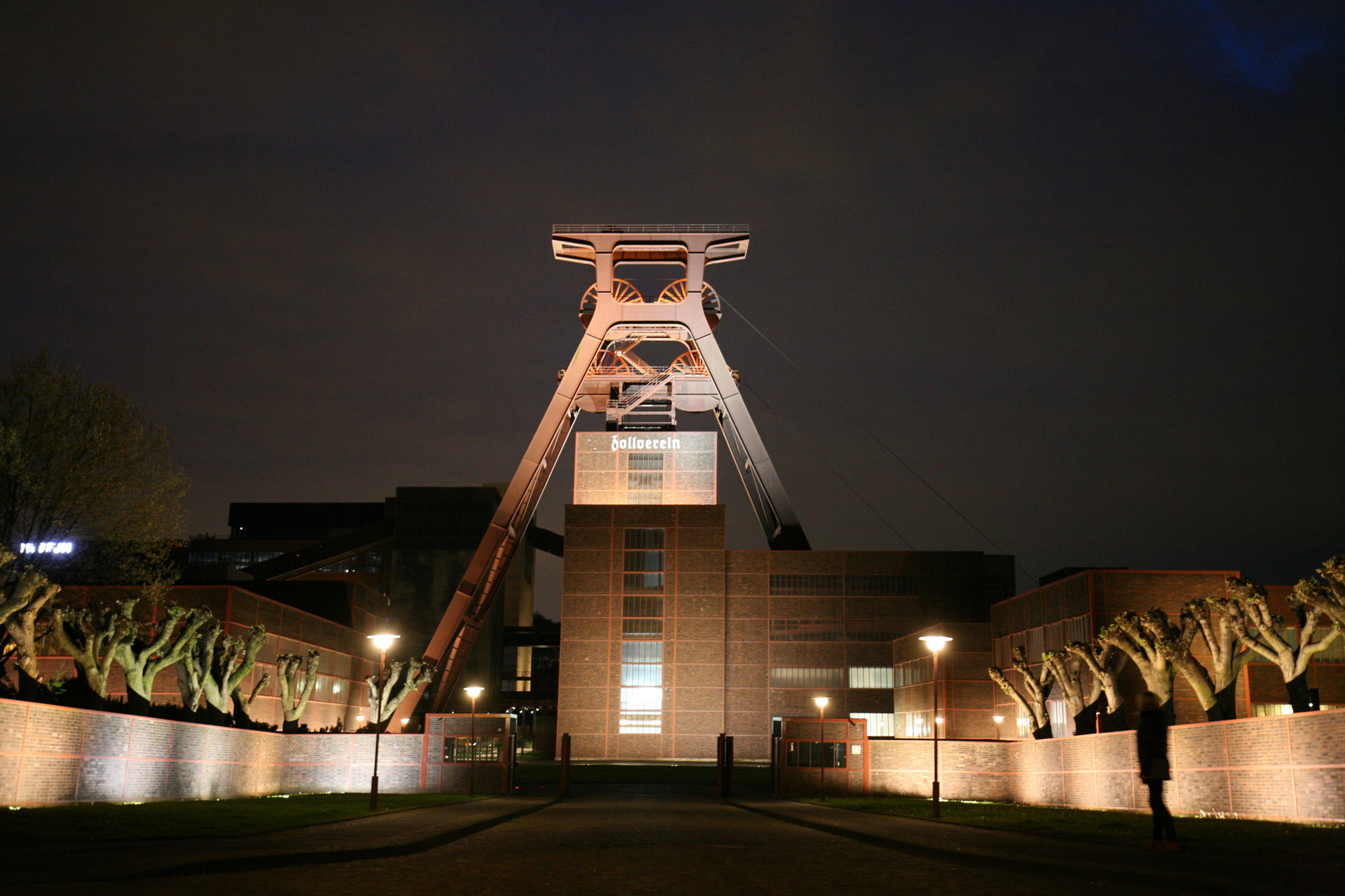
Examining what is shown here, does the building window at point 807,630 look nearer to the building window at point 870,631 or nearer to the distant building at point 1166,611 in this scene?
the building window at point 870,631

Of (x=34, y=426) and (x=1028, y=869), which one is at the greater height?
(x=34, y=426)

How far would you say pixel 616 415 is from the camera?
89.3m

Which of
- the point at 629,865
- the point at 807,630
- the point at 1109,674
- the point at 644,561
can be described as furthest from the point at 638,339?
the point at 629,865

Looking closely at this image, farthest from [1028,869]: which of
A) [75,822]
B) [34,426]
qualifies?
[34,426]

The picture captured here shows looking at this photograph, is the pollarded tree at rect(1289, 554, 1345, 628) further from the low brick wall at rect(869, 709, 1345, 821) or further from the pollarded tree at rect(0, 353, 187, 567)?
A: the pollarded tree at rect(0, 353, 187, 567)

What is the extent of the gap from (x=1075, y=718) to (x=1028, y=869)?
23.9m

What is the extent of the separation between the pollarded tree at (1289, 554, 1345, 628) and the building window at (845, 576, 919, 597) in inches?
1994

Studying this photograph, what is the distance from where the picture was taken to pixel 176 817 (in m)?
20.5

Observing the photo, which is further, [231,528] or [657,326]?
[231,528]

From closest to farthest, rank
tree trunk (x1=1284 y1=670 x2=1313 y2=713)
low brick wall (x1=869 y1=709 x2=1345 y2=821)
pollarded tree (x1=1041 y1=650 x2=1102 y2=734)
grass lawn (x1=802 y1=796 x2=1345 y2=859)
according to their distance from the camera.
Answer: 1. grass lawn (x1=802 y1=796 x2=1345 y2=859)
2. low brick wall (x1=869 y1=709 x2=1345 y2=821)
3. tree trunk (x1=1284 y1=670 x2=1313 y2=713)
4. pollarded tree (x1=1041 y1=650 x2=1102 y2=734)

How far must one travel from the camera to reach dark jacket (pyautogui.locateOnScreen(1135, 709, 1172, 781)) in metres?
12.9

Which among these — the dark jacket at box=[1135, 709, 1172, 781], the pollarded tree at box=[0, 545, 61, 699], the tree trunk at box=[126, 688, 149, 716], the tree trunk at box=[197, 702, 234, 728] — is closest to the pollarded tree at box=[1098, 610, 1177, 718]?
the dark jacket at box=[1135, 709, 1172, 781]

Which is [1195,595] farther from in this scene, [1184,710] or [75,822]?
[75,822]

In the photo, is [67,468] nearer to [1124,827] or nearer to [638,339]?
[1124,827]
